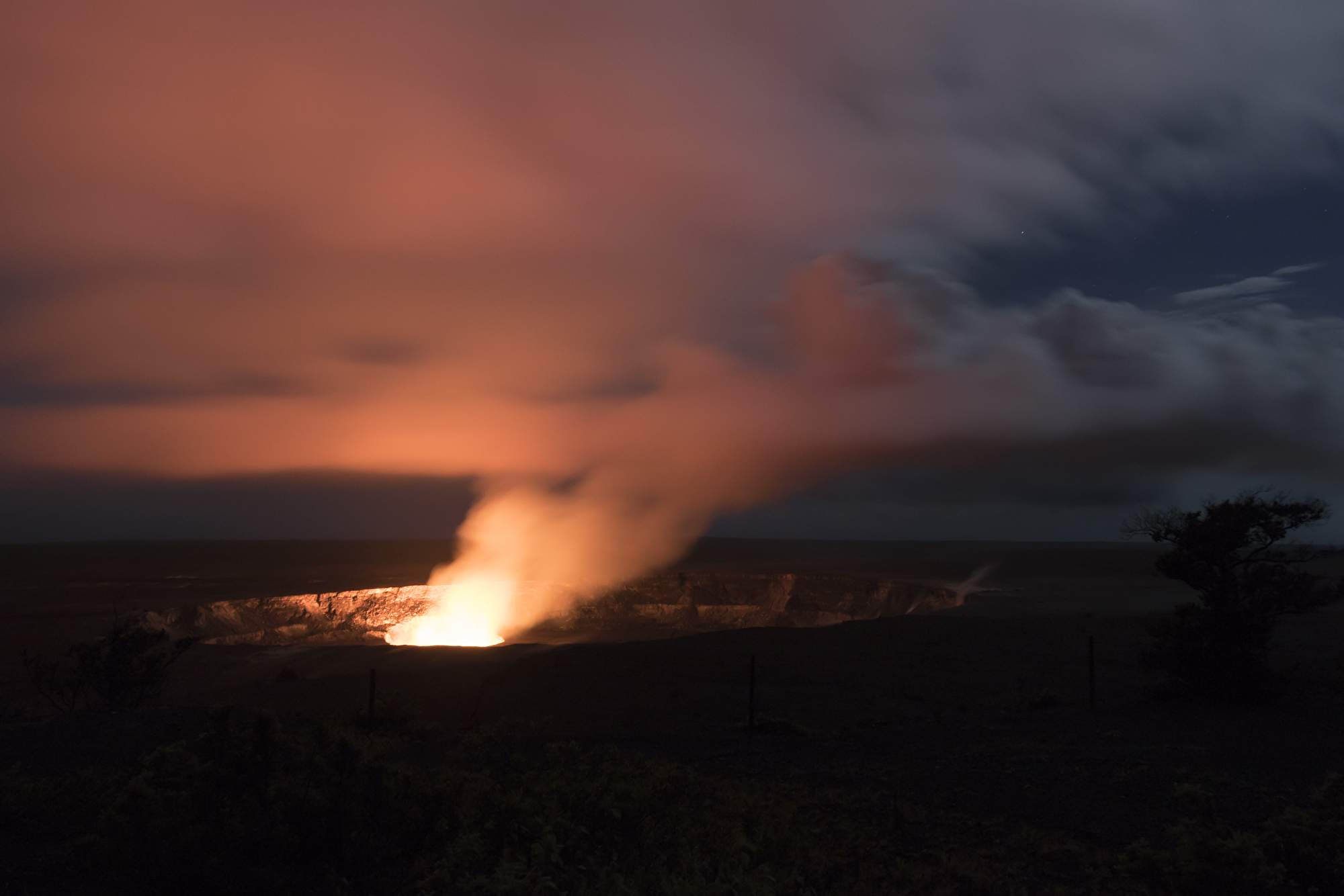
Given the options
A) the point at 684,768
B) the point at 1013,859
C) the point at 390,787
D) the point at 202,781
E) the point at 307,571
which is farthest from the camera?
the point at 307,571

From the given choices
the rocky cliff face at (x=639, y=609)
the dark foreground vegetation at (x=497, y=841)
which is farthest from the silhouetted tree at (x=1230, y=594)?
the rocky cliff face at (x=639, y=609)

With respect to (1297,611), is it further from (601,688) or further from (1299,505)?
(601,688)

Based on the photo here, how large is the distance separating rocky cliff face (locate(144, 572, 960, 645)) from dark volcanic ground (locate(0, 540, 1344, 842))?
7.24 m

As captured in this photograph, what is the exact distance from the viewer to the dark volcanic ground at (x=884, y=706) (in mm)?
11562

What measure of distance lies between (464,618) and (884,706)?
125ft

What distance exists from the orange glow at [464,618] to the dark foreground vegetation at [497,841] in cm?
3876

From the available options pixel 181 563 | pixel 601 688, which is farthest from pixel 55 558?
pixel 601 688

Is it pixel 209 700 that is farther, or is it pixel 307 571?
pixel 307 571

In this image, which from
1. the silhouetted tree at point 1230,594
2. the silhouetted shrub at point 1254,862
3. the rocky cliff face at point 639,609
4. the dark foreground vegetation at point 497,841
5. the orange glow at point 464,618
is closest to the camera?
the dark foreground vegetation at point 497,841

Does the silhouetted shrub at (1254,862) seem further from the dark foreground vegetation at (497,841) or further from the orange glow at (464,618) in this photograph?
the orange glow at (464,618)

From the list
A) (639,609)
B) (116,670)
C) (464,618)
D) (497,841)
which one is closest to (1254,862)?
(497,841)

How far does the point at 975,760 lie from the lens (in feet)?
42.7

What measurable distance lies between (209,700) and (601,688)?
1170cm

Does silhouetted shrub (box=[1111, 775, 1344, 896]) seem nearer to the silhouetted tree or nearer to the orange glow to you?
the silhouetted tree
